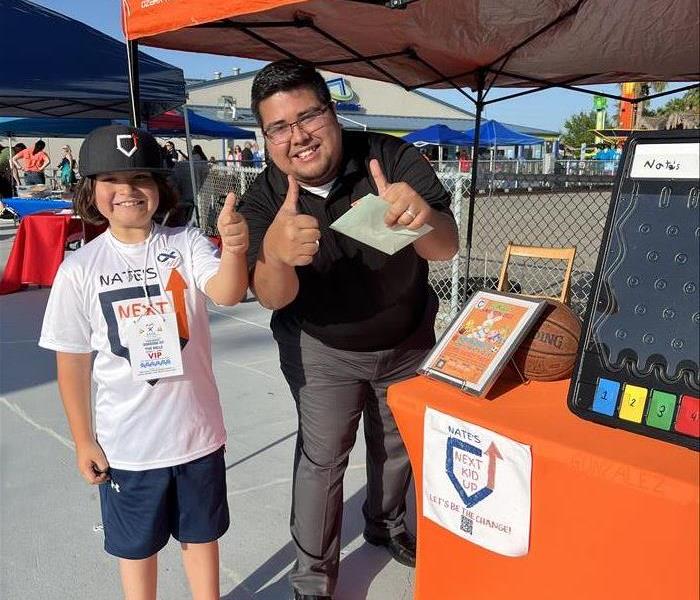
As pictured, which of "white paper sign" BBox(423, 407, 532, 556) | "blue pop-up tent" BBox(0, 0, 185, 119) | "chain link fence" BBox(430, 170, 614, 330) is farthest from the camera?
"blue pop-up tent" BBox(0, 0, 185, 119)

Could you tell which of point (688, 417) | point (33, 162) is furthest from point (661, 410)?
point (33, 162)

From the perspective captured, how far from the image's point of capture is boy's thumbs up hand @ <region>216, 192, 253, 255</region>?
5.15 ft

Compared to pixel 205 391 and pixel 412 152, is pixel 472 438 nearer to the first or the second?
pixel 205 391

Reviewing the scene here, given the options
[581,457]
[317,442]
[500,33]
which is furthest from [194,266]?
[500,33]

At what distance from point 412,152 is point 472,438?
1.09 metres

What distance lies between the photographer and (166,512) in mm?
1906

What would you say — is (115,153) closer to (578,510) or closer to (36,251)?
(578,510)

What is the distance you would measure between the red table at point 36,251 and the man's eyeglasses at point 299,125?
6475 mm

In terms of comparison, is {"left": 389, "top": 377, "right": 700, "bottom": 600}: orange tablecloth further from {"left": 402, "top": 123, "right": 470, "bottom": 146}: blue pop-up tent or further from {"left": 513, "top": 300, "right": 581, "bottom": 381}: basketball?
{"left": 402, "top": 123, "right": 470, "bottom": 146}: blue pop-up tent

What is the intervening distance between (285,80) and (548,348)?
106 cm

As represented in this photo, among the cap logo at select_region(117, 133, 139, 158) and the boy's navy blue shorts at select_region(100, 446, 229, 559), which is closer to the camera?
the cap logo at select_region(117, 133, 139, 158)

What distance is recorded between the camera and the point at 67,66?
7.14 m

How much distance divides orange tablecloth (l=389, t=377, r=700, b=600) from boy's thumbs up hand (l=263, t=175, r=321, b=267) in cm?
42

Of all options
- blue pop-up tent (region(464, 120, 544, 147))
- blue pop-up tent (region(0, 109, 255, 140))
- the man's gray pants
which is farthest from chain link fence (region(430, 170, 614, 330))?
blue pop-up tent (region(464, 120, 544, 147))
